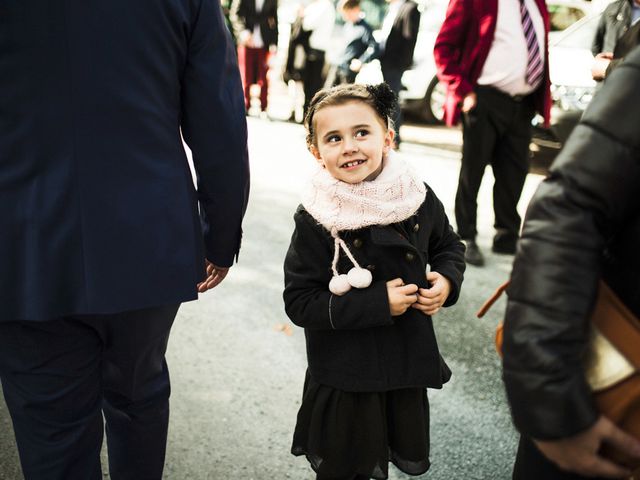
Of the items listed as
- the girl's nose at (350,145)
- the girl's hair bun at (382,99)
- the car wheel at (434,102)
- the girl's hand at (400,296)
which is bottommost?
the car wheel at (434,102)

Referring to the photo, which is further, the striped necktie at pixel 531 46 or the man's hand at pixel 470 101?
the man's hand at pixel 470 101

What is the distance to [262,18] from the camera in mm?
9953

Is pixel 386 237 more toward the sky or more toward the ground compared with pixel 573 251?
more toward the ground

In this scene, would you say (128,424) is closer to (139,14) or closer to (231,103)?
(231,103)

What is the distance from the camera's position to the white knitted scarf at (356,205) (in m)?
1.82

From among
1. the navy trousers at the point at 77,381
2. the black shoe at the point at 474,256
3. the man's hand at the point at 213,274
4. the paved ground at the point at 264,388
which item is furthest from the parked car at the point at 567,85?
the navy trousers at the point at 77,381

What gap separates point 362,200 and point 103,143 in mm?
676

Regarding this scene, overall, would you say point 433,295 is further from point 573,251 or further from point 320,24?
point 320,24

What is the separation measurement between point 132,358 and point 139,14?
2.92 feet

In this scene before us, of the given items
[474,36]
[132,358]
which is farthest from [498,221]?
[132,358]

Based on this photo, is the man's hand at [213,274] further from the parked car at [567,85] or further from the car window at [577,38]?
the car window at [577,38]

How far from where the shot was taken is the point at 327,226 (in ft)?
5.98

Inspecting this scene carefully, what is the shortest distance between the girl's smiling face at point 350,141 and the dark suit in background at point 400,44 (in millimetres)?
5535

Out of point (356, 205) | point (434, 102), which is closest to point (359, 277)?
point (356, 205)
